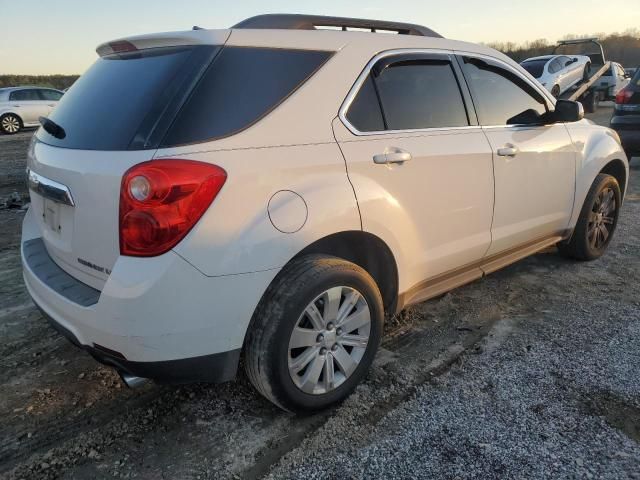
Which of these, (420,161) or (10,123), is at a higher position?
(420,161)

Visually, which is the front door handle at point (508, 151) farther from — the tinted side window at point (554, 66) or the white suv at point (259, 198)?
the tinted side window at point (554, 66)

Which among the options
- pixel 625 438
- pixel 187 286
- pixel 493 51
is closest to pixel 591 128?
pixel 493 51

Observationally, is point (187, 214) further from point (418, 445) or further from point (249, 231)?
point (418, 445)

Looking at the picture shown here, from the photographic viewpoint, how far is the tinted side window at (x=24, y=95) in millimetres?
16917

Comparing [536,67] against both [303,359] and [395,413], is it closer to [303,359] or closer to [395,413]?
[395,413]

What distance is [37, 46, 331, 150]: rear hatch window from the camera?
80.8 inches

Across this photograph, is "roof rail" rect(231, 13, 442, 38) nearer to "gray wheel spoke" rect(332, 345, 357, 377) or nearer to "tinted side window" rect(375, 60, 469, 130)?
"tinted side window" rect(375, 60, 469, 130)

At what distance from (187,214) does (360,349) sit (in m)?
1.14

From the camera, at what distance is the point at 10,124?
17062 mm

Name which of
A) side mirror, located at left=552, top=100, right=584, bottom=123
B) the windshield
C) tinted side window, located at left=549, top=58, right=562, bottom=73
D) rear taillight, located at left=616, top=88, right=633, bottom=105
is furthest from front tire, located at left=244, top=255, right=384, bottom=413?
tinted side window, located at left=549, top=58, right=562, bottom=73

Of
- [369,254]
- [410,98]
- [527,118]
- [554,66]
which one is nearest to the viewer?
[369,254]

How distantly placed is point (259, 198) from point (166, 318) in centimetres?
59

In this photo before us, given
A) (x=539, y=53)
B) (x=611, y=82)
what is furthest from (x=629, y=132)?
(x=539, y=53)

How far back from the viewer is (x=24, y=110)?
17.1m
